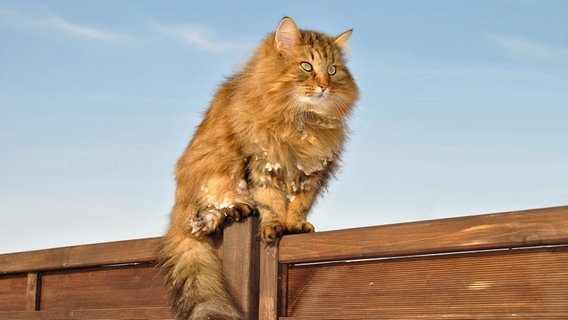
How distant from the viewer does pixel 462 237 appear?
97.2 inches

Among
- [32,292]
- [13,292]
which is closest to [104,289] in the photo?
[32,292]

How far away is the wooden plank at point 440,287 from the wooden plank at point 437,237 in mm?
51

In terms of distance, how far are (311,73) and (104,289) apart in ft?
4.99

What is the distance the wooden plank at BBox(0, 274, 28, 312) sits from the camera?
4406 millimetres

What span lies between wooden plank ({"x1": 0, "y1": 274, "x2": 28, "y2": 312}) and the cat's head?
2.04 m

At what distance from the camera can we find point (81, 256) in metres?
3.95

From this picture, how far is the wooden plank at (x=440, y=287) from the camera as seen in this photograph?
2.33 metres

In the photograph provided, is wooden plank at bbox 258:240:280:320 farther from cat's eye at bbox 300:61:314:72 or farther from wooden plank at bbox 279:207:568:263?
cat's eye at bbox 300:61:314:72

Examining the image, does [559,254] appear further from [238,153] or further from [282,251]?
[238,153]

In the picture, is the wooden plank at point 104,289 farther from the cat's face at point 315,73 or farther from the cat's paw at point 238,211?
the cat's face at point 315,73

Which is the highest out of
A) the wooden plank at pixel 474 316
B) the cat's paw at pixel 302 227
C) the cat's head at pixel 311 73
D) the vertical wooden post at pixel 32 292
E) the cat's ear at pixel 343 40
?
the cat's ear at pixel 343 40

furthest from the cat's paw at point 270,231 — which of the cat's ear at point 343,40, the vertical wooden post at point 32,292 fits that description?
the vertical wooden post at point 32,292

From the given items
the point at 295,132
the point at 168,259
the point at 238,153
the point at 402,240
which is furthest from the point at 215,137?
the point at 402,240

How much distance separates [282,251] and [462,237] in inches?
32.0
